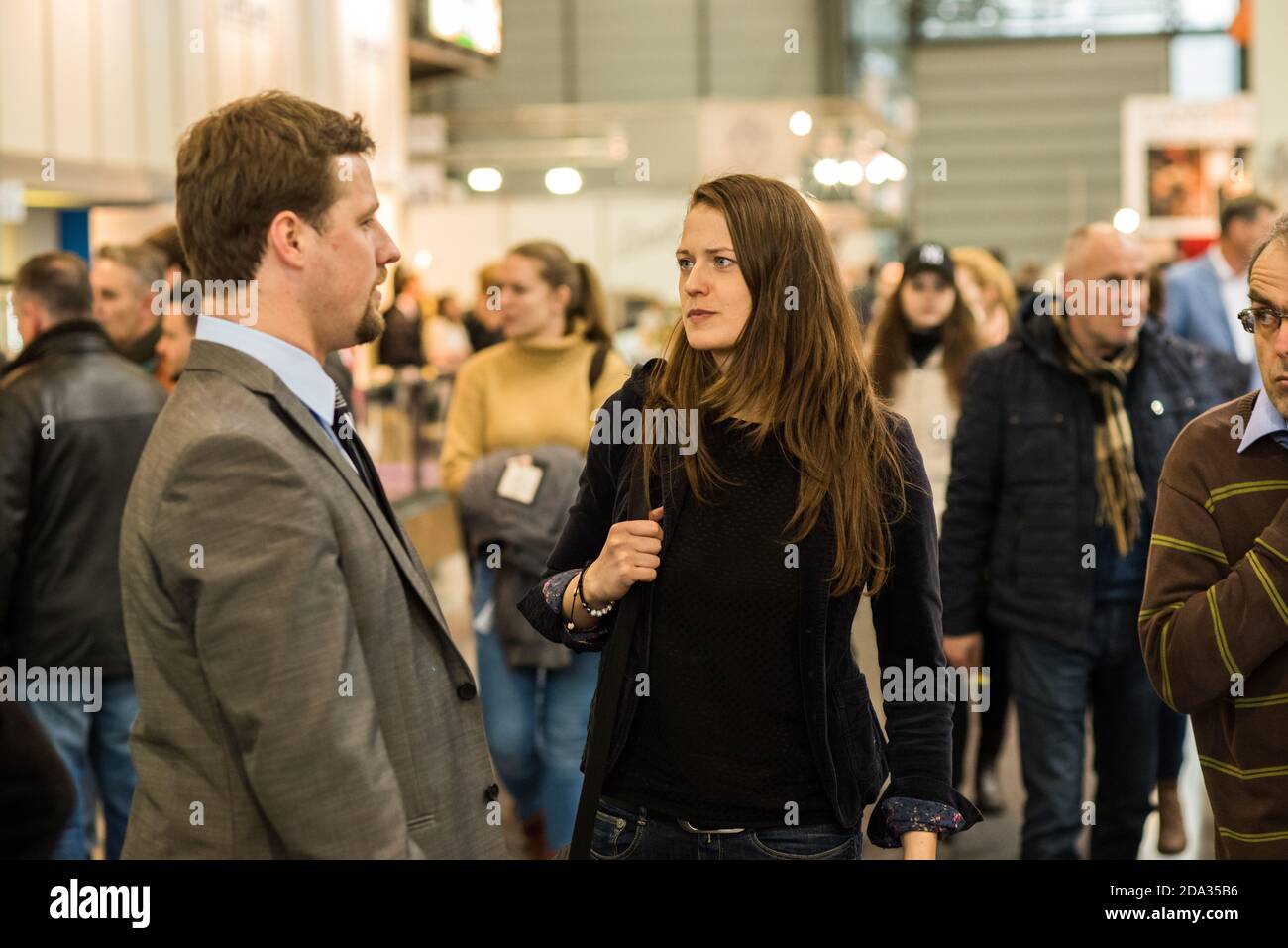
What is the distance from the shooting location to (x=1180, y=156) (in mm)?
16422

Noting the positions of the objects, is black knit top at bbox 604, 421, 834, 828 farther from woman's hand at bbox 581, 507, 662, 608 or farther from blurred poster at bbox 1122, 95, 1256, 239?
blurred poster at bbox 1122, 95, 1256, 239

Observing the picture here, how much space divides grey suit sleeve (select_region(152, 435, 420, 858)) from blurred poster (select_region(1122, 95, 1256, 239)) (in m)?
15.4

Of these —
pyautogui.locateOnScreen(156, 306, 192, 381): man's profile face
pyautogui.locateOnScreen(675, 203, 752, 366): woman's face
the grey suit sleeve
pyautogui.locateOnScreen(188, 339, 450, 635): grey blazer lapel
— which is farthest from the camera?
pyautogui.locateOnScreen(156, 306, 192, 381): man's profile face

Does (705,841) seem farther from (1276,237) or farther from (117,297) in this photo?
(117,297)

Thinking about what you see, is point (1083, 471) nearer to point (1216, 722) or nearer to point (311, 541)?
point (1216, 722)

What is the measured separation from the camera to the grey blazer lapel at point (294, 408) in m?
2.02

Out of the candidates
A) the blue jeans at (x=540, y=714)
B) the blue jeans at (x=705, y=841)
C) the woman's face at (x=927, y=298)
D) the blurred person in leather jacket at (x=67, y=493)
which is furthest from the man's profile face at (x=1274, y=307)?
the woman's face at (x=927, y=298)

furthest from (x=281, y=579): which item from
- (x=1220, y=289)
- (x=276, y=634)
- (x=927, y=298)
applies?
(x=1220, y=289)

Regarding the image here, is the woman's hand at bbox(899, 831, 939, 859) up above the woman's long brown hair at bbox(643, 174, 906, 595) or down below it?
below

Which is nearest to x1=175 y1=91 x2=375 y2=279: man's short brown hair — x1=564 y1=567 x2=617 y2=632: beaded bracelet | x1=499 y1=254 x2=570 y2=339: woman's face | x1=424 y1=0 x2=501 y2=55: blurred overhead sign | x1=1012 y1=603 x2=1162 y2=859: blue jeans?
x1=564 y1=567 x2=617 y2=632: beaded bracelet

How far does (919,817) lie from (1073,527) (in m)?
2.21

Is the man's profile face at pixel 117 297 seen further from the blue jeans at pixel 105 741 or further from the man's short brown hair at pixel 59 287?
the blue jeans at pixel 105 741

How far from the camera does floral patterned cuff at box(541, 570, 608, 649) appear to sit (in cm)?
255

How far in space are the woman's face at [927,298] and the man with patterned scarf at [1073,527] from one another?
1193 millimetres
